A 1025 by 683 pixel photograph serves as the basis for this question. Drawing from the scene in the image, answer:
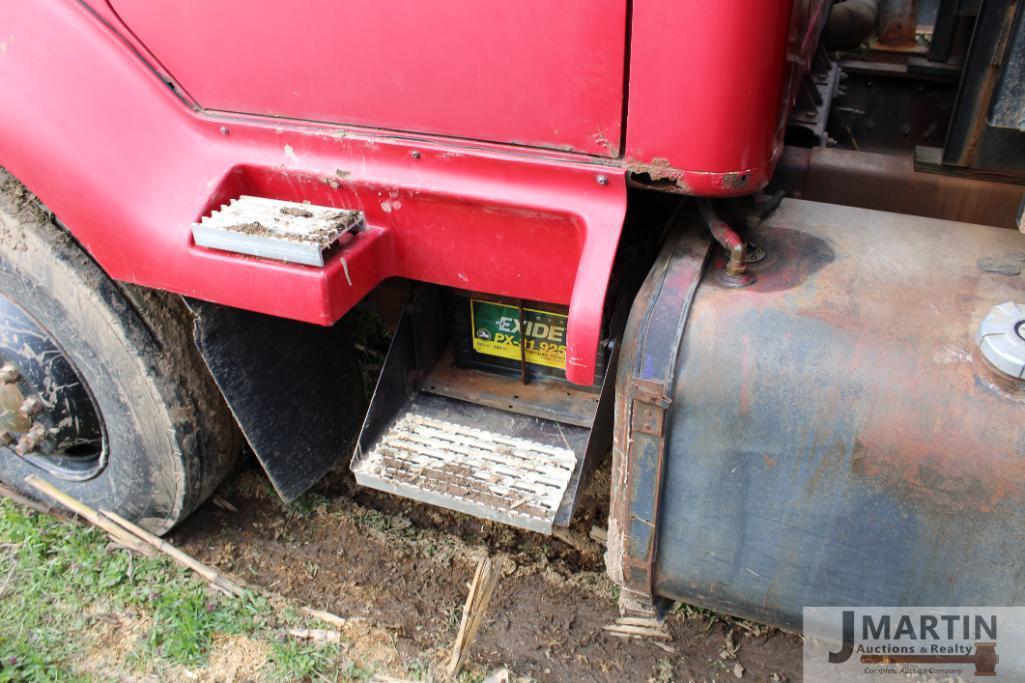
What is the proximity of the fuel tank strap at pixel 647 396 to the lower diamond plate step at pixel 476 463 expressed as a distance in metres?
0.20

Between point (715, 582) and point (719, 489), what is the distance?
0.21 meters

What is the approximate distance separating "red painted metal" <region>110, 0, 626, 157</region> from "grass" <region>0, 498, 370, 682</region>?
122 cm

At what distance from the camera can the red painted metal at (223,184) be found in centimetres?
143

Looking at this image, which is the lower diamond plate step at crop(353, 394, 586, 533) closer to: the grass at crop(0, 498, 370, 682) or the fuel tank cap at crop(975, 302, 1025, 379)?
the grass at crop(0, 498, 370, 682)

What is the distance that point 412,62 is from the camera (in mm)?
1345

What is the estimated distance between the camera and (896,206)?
190 cm

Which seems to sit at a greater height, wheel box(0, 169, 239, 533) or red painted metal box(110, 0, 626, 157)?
red painted metal box(110, 0, 626, 157)

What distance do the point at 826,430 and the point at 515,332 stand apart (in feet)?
2.83

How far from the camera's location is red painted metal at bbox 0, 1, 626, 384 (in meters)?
1.43

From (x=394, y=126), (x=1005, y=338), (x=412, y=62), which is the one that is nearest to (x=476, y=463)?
(x=394, y=126)

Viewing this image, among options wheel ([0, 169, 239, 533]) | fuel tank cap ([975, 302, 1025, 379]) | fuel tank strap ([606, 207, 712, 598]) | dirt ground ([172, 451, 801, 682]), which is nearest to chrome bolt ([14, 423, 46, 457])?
wheel ([0, 169, 239, 533])

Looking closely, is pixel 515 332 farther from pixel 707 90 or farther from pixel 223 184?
pixel 707 90

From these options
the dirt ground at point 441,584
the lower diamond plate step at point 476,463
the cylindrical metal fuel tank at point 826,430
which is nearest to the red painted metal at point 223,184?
the cylindrical metal fuel tank at point 826,430

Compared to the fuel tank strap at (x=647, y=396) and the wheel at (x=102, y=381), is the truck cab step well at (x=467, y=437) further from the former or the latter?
the wheel at (x=102, y=381)
